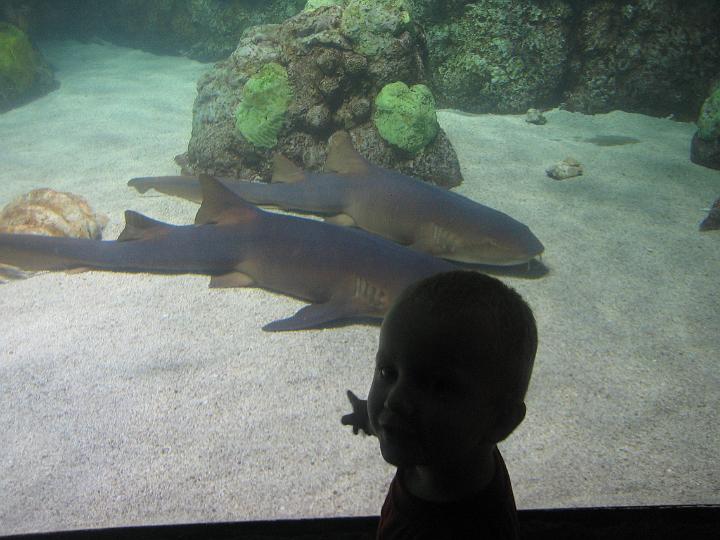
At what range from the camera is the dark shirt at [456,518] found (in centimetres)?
87

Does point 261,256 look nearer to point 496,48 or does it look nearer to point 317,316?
point 317,316

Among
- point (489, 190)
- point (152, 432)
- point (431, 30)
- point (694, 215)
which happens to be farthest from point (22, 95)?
point (694, 215)

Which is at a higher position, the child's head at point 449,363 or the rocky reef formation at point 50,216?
the child's head at point 449,363

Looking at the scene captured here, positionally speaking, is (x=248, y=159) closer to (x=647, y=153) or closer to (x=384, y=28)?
(x=384, y=28)

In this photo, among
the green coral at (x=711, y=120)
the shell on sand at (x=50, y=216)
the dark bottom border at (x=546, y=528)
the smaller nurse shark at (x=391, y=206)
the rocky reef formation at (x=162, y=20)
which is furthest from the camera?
the rocky reef formation at (x=162, y=20)

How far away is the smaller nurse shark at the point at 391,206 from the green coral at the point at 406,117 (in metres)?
0.87

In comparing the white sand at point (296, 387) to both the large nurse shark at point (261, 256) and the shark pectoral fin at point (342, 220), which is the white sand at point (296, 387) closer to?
the large nurse shark at point (261, 256)

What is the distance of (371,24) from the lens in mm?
5820

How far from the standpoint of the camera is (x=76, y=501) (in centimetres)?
205

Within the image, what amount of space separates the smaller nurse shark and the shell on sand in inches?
42.3

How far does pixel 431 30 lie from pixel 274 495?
8.39m

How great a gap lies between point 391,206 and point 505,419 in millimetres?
3720

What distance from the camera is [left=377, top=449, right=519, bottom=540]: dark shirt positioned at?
87 centimetres

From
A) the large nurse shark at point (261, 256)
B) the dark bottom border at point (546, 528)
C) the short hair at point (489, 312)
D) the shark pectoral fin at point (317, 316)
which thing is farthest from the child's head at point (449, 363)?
the shark pectoral fin at point (317, 316)
